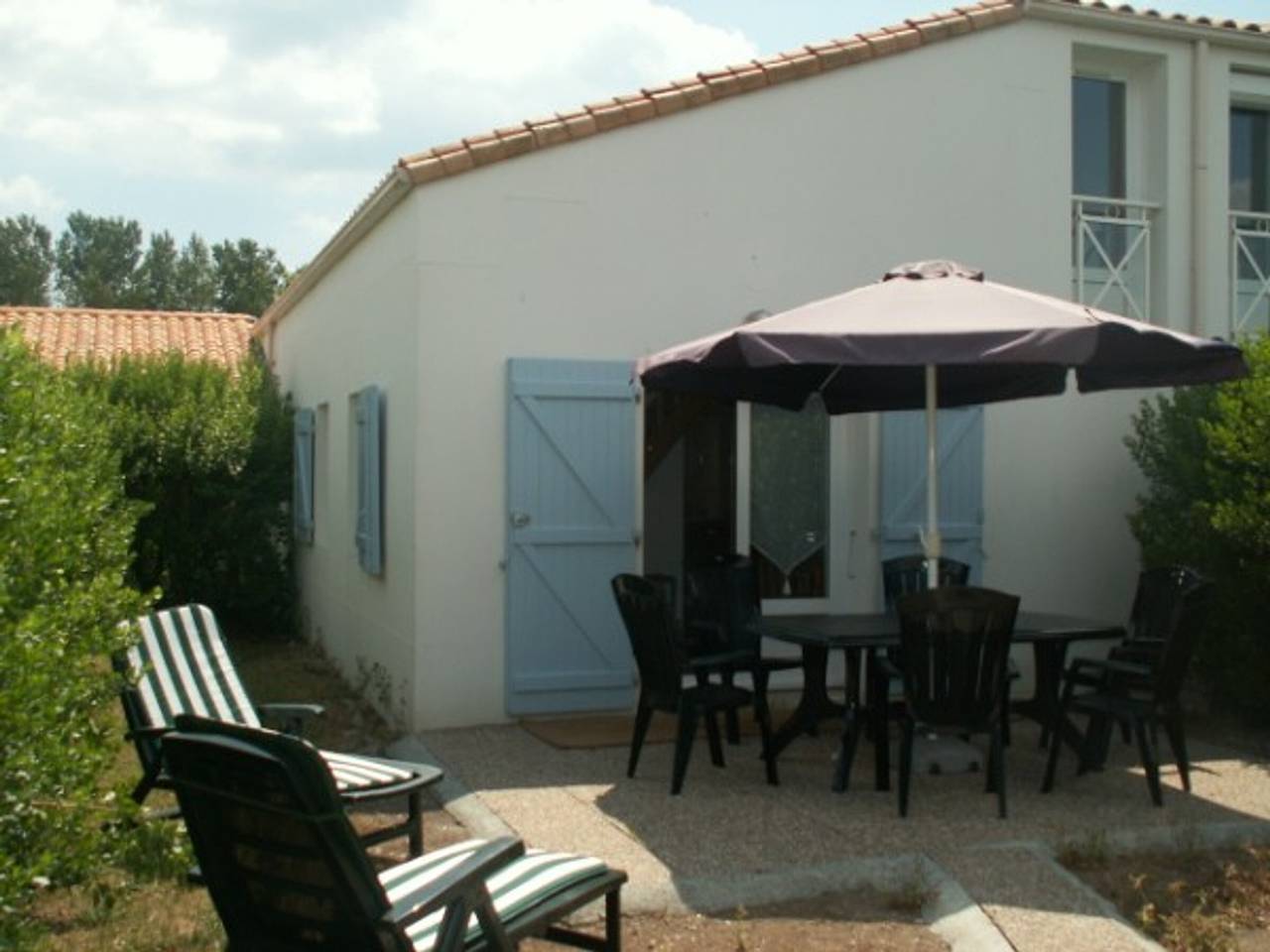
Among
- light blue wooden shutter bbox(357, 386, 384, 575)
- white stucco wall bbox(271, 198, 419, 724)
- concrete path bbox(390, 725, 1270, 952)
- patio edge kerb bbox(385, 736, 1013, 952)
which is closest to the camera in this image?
patio edge kerb bbox(385, 736, 1013, 952)

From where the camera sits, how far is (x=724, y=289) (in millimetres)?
8539

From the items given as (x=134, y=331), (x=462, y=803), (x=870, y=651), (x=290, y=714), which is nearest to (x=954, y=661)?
(x=870, y=651)

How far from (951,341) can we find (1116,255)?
5186 mm

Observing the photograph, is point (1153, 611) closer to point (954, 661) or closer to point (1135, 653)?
point (1135, 653)

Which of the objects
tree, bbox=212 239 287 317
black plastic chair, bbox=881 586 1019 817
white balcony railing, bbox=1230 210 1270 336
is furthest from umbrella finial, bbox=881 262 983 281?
tree, bbox=212 239 287 317

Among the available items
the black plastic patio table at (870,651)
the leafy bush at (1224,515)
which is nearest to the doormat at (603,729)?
the black plastic patio table at (870,651)

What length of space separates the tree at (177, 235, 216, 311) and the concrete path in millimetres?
55708

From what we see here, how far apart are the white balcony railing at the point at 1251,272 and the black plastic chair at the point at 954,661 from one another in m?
5.57

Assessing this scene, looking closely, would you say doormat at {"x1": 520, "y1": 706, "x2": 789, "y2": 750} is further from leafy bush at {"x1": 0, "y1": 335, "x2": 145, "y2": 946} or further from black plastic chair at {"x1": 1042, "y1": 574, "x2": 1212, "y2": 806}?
leafy bush at {"x1": 0, "y1": 335, "x2": 145, "y2": 946}

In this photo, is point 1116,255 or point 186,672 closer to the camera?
point 186,672

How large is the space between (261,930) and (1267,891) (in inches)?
142

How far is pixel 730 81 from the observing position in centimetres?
850

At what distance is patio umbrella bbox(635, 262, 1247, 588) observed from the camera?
544cm

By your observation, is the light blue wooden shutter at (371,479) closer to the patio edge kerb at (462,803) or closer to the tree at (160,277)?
the patio edge kerb at (462,803)
